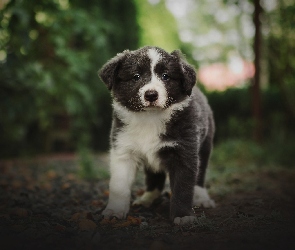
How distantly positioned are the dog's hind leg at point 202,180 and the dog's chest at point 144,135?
882mm

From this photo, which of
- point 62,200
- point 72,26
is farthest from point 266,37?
point 62,200

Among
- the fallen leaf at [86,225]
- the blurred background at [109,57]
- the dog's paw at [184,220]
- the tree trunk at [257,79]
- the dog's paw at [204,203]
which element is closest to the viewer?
the fallen leaf at [86,225]

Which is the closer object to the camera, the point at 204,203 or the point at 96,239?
the point at 96,239

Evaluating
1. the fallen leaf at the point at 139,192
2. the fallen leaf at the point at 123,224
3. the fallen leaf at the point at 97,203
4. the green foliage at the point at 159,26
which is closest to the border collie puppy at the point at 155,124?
the fallen leaf at the point at 123,224

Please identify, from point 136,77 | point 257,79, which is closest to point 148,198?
point 136,77

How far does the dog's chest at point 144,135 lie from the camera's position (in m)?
4.05

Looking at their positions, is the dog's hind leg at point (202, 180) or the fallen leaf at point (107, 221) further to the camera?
the dog's hind leg at point (202, 180)

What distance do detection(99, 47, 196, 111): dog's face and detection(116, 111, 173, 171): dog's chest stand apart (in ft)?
0.52

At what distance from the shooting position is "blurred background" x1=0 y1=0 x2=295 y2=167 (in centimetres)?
725

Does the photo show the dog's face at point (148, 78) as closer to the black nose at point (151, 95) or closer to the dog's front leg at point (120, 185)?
the black nose at point (151, 95)

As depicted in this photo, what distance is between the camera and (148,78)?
390 centimetres

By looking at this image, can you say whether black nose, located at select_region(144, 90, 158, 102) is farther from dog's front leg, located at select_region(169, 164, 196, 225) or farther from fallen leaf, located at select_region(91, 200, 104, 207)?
fallen leaf, located at select_region(91, 200, 104, 207)

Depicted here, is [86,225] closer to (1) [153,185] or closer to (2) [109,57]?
(1) [153,185]

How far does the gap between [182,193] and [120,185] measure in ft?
2.14
